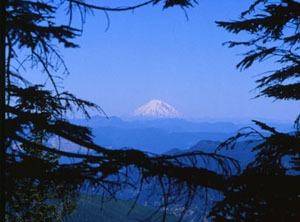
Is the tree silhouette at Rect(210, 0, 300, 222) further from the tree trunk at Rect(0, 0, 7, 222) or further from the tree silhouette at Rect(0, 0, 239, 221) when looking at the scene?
the tree trunk at Rect(0, 0, 7, 222)

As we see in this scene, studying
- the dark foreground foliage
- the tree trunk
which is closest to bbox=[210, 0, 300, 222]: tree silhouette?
the dark foreground foliage

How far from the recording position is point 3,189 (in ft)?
9.18

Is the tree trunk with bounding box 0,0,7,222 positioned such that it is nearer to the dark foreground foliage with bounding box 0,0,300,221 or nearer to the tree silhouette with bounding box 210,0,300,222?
the dark foreground foliage with bounding box 0,0,300,221

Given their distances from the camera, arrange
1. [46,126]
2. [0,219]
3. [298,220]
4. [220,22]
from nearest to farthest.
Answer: [298,220], [0,219], [46,126], [220,22]

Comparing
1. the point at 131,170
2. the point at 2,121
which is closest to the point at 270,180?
the point at 131,170

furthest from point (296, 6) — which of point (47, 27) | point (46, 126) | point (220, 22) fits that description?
point (46, 126)

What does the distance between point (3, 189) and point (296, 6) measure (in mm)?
5083

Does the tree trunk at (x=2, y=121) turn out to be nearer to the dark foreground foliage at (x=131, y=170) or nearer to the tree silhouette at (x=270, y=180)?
the dark foreground foliage at (x=131, y=170)

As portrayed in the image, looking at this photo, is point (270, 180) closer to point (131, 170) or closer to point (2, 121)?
point (131, 170)

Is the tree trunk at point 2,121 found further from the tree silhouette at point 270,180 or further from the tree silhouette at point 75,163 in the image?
the tree silhouette at point 270,180

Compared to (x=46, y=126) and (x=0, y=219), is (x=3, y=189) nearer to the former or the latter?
(x=0, y=219)

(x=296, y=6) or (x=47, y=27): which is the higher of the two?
(x=296, y=6)

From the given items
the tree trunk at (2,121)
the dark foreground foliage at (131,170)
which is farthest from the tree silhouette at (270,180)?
the tree trunk at (2,121)

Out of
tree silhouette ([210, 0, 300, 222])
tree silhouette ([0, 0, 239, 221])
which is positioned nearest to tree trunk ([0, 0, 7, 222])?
tree silhouette ([0, 0, 239, 221])
